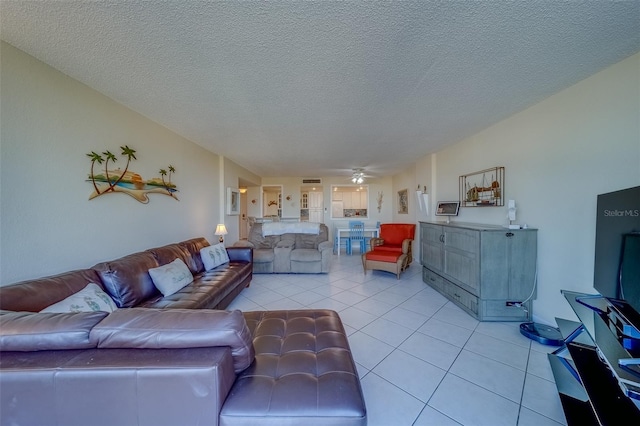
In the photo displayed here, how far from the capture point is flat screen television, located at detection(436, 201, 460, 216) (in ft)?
11.4

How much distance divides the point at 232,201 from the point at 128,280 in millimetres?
2959

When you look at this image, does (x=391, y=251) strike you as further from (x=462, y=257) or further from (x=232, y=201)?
(x=232, y=201)

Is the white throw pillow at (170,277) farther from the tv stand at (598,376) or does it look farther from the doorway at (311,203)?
the doorway at (311,203)

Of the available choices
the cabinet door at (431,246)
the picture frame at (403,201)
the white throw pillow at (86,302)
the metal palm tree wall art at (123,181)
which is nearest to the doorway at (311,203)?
the picture frame at (403,201)

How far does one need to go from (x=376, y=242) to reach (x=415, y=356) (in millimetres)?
2828

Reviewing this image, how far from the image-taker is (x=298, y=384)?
3.18 feet

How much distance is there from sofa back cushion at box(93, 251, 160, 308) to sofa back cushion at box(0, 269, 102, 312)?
0.14 metres

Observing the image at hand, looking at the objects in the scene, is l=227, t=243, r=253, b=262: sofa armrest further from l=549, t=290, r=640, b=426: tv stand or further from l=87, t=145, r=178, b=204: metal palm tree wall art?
l=549, t=290, r=640, b=426: tv stand

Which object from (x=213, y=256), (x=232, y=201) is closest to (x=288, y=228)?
(x=232, y=201)

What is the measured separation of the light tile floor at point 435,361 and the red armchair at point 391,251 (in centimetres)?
72

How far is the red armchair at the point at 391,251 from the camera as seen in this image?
3834 millimetres

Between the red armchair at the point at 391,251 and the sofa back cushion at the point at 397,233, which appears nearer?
the red armchair at the point at 391,251

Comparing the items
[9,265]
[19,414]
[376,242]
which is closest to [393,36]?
[19,414]

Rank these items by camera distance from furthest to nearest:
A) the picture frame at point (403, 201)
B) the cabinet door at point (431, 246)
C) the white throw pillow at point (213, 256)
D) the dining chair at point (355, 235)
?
the dining chair at point (355, 235), the picture frame at point (403, 201), the cabinet door at point (431, 246), the white throw pillow at point (213, 256)
